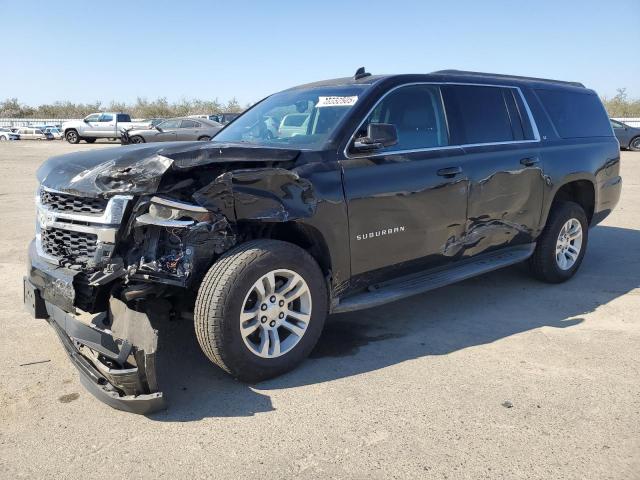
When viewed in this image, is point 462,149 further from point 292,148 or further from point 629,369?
point 629,369

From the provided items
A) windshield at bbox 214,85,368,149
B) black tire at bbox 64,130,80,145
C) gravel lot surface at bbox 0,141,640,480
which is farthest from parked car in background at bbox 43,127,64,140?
windshield at bbox 214,85,368,149

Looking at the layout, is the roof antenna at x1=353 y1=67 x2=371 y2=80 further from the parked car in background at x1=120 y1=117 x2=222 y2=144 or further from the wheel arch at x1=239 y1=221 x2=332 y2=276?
the parked car in background at x1=120 y1=117 x2=222 y2=144

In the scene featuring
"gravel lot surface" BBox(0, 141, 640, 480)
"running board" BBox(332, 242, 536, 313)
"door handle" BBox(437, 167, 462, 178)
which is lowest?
"gravel lot surface" BBox(0, 141, 640, 480)

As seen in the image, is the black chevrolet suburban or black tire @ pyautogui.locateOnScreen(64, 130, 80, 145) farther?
black tire @ pyautogui.locateOnScreen(64, 130, 80, 145)

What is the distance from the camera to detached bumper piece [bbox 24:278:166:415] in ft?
9.57

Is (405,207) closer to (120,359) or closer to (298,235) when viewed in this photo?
(298,235)

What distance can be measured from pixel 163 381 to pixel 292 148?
1.78m

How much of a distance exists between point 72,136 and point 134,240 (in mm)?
33178

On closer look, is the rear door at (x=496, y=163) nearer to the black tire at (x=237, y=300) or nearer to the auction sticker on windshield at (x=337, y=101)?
the auction sticker on windshield at (x=337, y=101)

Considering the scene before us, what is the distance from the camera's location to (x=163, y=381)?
3.47m

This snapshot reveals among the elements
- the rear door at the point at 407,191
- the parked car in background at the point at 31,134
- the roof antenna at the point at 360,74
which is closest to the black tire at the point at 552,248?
the rear door at the point at 407,191

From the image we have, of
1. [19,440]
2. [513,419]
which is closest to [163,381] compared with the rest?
[19,440]

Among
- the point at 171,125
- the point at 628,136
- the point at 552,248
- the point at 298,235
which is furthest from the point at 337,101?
the point at 628,136

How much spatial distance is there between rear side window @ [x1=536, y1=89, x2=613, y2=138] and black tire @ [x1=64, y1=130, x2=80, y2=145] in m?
31.8
